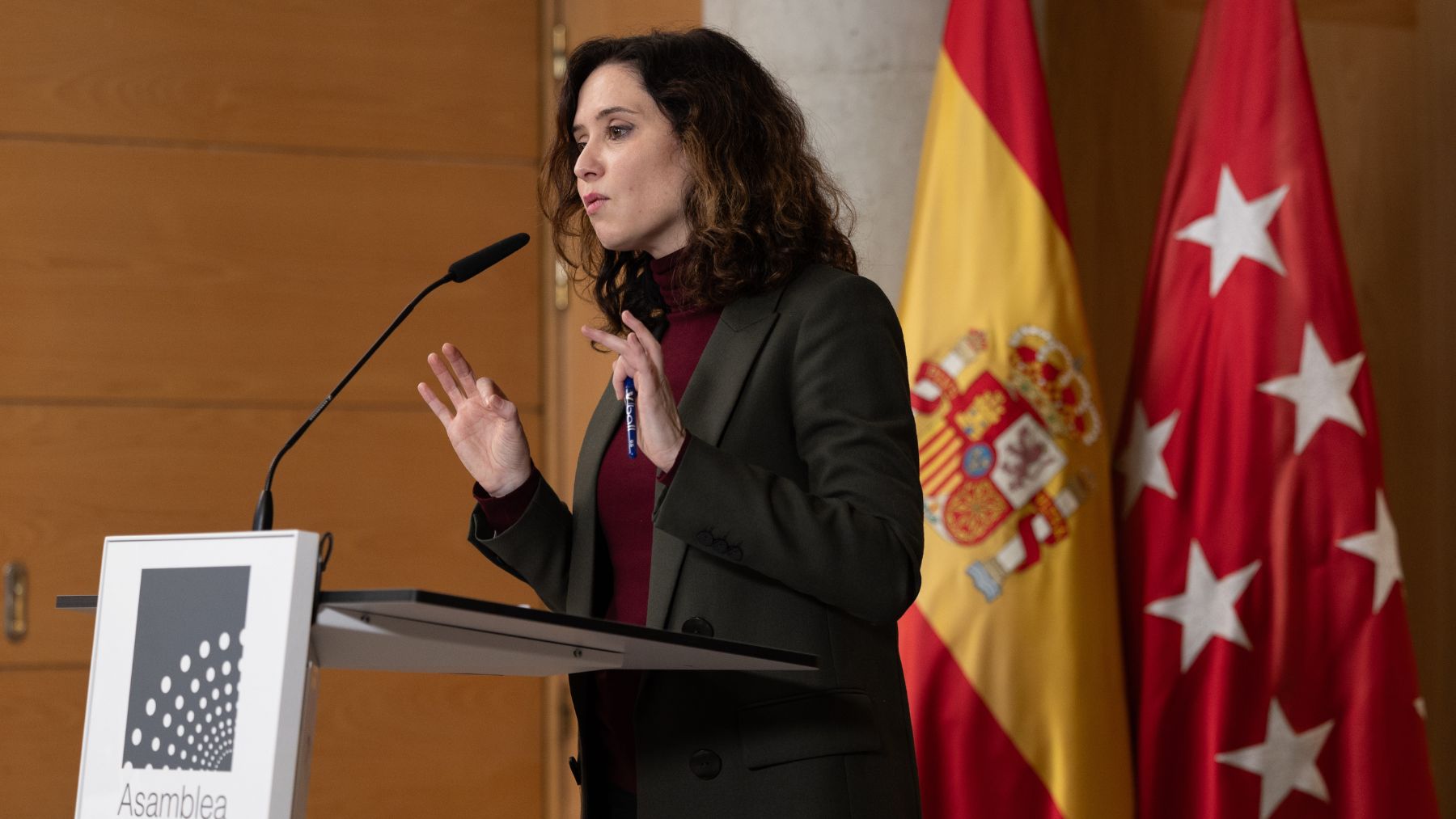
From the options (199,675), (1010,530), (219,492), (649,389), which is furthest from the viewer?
(219,492)

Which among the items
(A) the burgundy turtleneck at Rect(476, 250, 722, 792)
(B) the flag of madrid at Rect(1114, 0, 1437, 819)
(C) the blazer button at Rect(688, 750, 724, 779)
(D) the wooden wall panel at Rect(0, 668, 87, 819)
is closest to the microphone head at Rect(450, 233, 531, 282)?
(A) the burgundy turtleneck at Rect(476, 250, 722, 792)

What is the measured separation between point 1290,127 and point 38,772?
9.48 feet

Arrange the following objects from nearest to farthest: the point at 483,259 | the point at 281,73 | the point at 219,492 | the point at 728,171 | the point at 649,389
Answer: the point at 649,389 < the point at 483,259 < the point at 728,171 < the point at 219,492 < the point at 281,73

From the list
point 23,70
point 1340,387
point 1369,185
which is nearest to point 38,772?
point 23,70

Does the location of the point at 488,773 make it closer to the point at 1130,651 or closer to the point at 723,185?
the point at 1130,651

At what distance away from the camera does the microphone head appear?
1.45 meters

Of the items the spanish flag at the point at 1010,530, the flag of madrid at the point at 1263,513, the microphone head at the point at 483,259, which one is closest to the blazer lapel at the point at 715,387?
the microphone head at the point at 483,259

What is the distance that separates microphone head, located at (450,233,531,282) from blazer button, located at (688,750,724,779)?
0.52 metres

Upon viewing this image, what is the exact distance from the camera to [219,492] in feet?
11.1

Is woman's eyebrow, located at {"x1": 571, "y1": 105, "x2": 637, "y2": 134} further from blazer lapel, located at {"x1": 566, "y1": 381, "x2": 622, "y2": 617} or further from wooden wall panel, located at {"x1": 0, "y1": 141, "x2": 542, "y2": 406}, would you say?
wooden wall panel, located at {"x1": 0, "y1": 141, "x2": 542, "y2": 406}

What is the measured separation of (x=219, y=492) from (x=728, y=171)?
2.17m

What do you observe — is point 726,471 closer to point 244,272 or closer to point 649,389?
point 649,389

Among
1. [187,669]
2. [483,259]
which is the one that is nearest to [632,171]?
[483,259]

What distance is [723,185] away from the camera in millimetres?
1591
